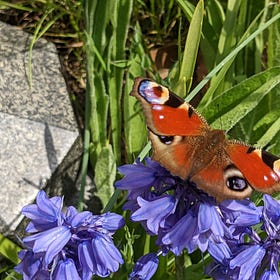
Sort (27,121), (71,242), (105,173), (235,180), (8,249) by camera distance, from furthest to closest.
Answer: (27,121), (105,173), (8,249), (71,242), (235,180)

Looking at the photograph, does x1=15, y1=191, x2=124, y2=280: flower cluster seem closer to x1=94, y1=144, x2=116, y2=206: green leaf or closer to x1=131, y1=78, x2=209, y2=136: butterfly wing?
x1=131, y1=78, x2=209, y2=136: butterfly wing

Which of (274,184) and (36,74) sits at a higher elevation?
(274,184)

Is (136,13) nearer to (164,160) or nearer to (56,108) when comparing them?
(56,108)

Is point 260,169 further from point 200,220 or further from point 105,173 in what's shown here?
point 105,173

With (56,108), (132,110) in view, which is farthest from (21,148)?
(132,110)

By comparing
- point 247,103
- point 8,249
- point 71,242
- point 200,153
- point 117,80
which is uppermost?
point 200,153

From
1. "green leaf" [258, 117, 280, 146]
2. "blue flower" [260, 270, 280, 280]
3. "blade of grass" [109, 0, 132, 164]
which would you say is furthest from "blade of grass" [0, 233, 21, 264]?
"blue flower" [260, 270, 280, 280]

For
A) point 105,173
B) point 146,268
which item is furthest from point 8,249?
point 146,268
